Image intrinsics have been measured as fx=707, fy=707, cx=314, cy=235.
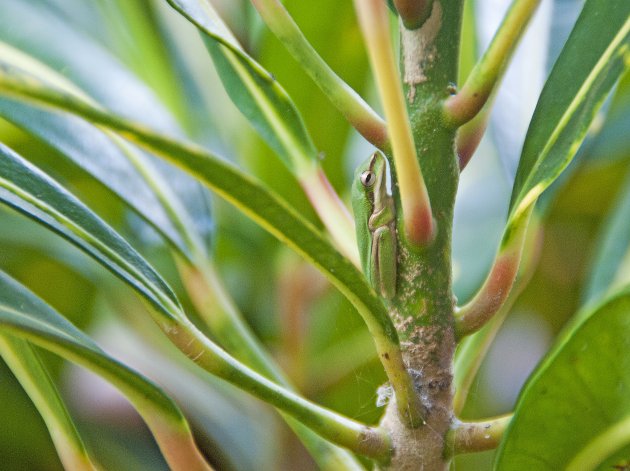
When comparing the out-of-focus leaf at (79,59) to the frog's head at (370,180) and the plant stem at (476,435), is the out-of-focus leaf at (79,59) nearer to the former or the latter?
the frog's head at (370,180)

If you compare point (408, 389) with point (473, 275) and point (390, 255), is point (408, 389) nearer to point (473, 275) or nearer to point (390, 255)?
point (390, 255)

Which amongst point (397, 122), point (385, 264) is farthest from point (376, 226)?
point (397, 122)

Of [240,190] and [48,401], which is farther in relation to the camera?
[48,401]

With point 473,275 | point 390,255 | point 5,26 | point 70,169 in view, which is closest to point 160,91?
point 70,169

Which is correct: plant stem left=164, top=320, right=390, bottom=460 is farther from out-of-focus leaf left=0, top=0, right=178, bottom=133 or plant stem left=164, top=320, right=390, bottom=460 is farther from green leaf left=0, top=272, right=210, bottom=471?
out-of-focus leaf left=0, top=0, right=178, bottom=133

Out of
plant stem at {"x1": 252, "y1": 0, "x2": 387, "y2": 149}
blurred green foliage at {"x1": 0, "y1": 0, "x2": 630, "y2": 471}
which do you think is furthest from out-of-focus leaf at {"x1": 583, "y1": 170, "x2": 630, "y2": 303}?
plant stem at {"x1": 252, "y1": 0, "x2": 387, "y2": 149}

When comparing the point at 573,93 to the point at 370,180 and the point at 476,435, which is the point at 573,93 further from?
the point at 370,180
